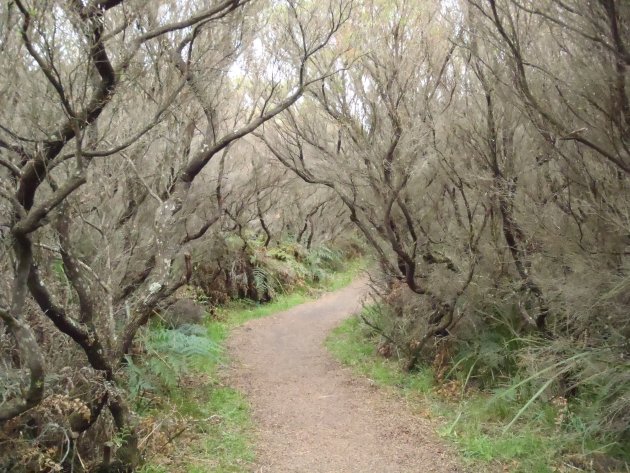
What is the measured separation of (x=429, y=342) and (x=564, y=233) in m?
3.65

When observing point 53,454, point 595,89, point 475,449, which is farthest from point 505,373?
point 53,454

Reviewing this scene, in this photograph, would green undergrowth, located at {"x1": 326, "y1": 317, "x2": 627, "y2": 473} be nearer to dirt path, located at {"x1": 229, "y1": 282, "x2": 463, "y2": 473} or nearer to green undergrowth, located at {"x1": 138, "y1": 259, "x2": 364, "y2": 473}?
dirt path, located at {"x1": 229, "y1": 282, "x2": 463, "y2": 473}

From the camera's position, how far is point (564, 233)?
5168 mm

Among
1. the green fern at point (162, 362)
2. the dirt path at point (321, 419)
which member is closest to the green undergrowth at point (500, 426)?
the dirt path at point (321, 419)

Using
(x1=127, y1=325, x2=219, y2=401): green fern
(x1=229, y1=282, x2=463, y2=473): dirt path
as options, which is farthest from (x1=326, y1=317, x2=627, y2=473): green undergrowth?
(x1=127, y1=325, x2=219, y2=401): green fern

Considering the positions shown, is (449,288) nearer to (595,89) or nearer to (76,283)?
(595,89)

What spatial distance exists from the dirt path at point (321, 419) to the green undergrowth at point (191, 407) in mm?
254

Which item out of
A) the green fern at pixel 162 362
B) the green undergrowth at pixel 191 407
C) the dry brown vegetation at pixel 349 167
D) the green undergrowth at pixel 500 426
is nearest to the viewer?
→ the dry brown vegetation at pixel 349 167

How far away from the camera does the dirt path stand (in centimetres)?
525

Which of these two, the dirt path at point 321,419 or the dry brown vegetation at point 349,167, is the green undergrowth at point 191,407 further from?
the dry brown vegetation at point 349,167

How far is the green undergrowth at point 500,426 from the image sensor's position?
189 inches

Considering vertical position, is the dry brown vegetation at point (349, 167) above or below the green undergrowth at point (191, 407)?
above

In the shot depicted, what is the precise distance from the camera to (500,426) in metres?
5.86

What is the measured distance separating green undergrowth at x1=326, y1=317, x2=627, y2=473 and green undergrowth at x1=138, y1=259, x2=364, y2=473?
2.37m
